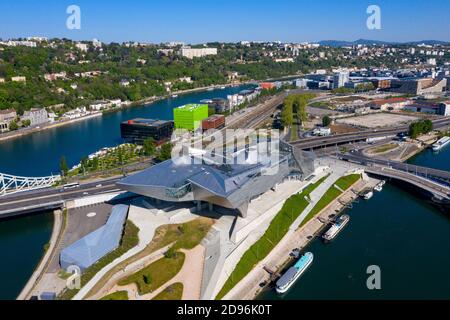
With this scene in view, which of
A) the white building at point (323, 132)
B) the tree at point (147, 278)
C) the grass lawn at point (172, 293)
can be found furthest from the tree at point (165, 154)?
the white building at point (323, 132)

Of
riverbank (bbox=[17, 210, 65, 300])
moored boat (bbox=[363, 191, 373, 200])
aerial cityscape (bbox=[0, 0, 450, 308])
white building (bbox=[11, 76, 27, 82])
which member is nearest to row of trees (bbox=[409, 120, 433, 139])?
aerial cityscape (bbox=[0, 0, 450, 308])

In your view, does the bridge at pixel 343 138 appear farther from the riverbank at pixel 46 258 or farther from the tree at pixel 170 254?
the riverbank at pixel 46 258

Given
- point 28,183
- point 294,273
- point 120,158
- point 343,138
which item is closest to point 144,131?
point 120,158

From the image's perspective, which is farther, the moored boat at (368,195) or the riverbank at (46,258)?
the moored boat at (368,195)

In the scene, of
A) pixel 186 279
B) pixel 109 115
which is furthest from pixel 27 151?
pixel 186 279

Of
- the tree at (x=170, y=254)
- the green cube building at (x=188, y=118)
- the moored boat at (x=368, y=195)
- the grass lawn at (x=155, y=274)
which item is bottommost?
the grass lawn at (x=155, y=274)

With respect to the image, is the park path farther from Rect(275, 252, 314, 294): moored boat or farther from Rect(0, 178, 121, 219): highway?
Rect(0, 178, 121, 219): highway
